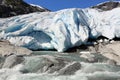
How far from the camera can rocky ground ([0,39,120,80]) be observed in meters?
14.9

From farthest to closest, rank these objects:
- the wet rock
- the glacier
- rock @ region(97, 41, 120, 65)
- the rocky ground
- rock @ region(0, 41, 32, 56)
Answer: the glacier
rock @ region(0, 41, 32, 56)
rock @ region(97, 41, 120, 65)
the wet rock
the rocky ground

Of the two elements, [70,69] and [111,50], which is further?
[111,50]

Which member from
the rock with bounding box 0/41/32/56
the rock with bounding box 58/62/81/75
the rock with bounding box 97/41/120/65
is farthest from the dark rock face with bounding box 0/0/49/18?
the rock with bounding box 58/62/81/75

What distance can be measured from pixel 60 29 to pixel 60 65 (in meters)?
5.82

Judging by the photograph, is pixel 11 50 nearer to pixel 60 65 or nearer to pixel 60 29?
pixel 60 29

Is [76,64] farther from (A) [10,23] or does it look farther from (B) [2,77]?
(A) [10,23]

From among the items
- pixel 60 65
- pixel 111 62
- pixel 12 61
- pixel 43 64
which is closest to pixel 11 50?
pixel 12 61

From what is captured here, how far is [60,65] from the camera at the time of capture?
15977 millimetres


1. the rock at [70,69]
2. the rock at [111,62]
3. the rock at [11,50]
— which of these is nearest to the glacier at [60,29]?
the rock at [11,50]

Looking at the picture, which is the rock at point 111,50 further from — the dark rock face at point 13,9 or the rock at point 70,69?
the dark rock face at point 13,9

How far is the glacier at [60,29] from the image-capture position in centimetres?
2111

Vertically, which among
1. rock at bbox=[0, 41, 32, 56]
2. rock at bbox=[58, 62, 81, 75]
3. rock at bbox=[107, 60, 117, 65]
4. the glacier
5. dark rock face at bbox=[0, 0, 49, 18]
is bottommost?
rock at bbox=[107, 60, 117, 65]

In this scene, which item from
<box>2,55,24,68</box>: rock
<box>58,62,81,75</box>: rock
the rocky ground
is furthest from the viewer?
<box>2,55,24,68</box>: rock

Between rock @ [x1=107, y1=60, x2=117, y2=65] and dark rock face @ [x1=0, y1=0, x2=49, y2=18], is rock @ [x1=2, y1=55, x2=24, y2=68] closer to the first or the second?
rock @ [x1=107, y1=60, x2=117, y2=65]
